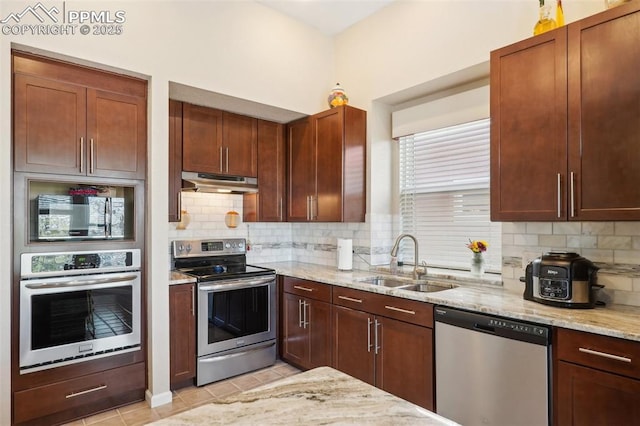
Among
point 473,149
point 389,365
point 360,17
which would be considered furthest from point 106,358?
point 360,17

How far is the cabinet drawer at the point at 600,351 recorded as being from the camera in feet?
5.13

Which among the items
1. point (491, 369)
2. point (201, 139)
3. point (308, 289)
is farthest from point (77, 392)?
point (491, 369)

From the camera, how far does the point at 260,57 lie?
3.32m

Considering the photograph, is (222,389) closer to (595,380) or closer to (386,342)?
(386,342)

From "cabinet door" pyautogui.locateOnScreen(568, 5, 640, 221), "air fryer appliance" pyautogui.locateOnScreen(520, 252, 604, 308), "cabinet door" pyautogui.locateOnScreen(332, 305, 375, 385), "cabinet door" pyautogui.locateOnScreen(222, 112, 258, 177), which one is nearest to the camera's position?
"cabinet door" pyautogui.locateOnScreen(568, 5, 640, 221)

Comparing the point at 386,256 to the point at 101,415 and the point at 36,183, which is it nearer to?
the point at 101,415

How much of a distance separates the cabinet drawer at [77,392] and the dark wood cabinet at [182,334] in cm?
24

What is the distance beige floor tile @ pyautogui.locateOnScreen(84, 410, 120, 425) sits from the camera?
254 centimetres

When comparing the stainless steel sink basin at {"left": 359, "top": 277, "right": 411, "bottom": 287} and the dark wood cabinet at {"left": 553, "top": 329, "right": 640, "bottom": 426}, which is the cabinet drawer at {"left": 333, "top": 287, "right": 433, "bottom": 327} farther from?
the dark wood cabinet at {"left": 553, "top": 329, "right": 640, "bottom": 426}

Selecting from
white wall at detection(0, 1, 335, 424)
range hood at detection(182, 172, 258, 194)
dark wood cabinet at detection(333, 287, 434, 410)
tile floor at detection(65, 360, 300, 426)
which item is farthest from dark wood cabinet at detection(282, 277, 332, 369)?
white wall at detection(0, 1, 335, 424)

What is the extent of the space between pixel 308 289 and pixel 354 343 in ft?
2.09

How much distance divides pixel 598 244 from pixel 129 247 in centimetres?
308

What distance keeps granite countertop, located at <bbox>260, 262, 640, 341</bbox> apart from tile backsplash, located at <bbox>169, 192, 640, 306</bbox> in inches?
6.5

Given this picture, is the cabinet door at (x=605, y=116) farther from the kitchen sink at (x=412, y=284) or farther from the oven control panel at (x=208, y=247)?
the oven control panel at (x=208, y=247)
